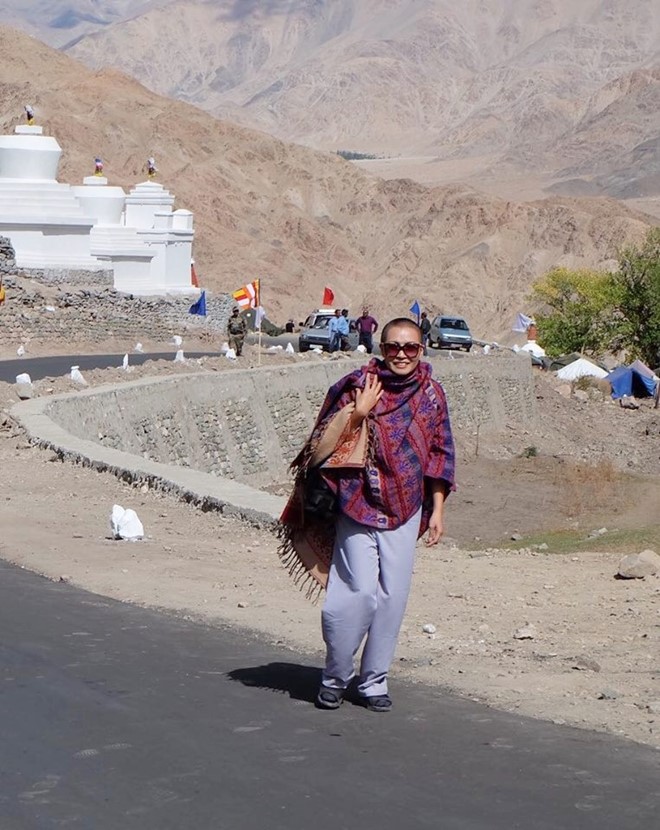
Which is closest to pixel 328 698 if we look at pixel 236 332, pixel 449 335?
pixel 236 332

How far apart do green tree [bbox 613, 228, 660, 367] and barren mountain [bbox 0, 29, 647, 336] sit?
33.5m

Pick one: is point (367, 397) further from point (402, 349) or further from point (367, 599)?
point (367, 599)

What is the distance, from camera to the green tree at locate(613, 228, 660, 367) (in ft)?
166

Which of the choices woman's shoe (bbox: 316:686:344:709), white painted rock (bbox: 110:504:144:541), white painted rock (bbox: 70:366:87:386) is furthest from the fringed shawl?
white painted rock (bbox: 70:366:87:386)

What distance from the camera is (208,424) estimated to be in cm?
2547

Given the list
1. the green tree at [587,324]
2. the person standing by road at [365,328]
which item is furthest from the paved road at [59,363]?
the green tree at [587,324]

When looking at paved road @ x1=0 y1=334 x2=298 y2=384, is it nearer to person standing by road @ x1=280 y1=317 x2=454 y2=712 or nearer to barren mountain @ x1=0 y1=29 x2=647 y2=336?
person standing by road @ x1=280 y1=317 x2=454 y2=712

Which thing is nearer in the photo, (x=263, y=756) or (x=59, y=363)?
(x=263, y=756)

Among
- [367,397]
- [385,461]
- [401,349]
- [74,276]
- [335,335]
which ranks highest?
[74,276]

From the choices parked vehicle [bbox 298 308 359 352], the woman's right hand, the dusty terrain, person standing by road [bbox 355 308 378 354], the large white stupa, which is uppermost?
the large white stupa

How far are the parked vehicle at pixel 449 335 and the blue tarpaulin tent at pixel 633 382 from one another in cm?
691

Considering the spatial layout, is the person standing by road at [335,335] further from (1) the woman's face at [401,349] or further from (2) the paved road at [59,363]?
(1) the woman's face at [401,349]

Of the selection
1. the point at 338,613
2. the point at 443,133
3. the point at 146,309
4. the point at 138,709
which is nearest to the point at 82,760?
the point at 138,709

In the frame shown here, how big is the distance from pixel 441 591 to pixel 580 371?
36306 mm
